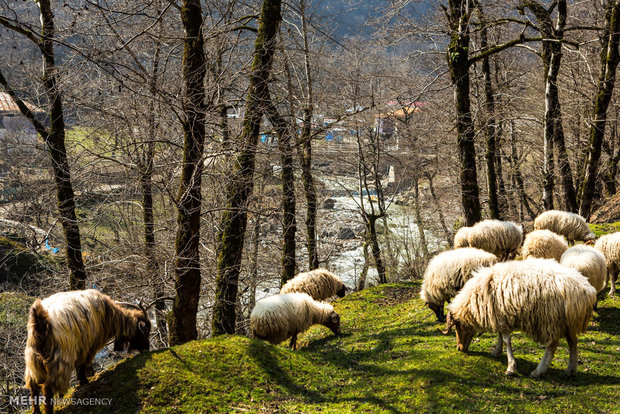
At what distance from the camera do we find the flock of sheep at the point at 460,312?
5141mm

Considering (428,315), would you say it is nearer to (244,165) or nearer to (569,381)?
(569,381)

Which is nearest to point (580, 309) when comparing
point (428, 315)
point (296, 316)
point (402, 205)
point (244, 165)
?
point (428, 315)

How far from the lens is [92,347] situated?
230 inches

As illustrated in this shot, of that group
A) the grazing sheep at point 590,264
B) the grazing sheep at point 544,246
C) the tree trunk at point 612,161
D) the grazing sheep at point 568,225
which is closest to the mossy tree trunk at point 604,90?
the grazing sheep at point 568,225

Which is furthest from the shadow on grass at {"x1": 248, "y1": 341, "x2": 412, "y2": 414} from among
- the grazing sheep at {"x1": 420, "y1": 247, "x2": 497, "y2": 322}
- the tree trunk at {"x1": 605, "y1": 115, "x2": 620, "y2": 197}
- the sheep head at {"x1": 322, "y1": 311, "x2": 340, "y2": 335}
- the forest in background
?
the tree trunk at {"x1": 605, "y1": 115, "x2": 620, "y2": 197}

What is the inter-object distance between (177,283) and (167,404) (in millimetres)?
2323

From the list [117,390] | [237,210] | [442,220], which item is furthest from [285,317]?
[442,220]

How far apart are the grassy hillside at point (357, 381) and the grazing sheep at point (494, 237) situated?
11.7 ft

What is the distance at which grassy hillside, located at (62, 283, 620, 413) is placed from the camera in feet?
16.5

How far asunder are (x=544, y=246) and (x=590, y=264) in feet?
6.38

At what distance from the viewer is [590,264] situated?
732cm

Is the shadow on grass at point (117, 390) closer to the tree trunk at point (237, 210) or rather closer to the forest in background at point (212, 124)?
the forest in background at point (212, 124)

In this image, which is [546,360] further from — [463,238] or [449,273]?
[463,238]

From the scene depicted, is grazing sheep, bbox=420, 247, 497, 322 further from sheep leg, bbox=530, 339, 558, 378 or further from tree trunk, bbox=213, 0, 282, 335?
tree trunk, bbox=213, 0, 282, 335
